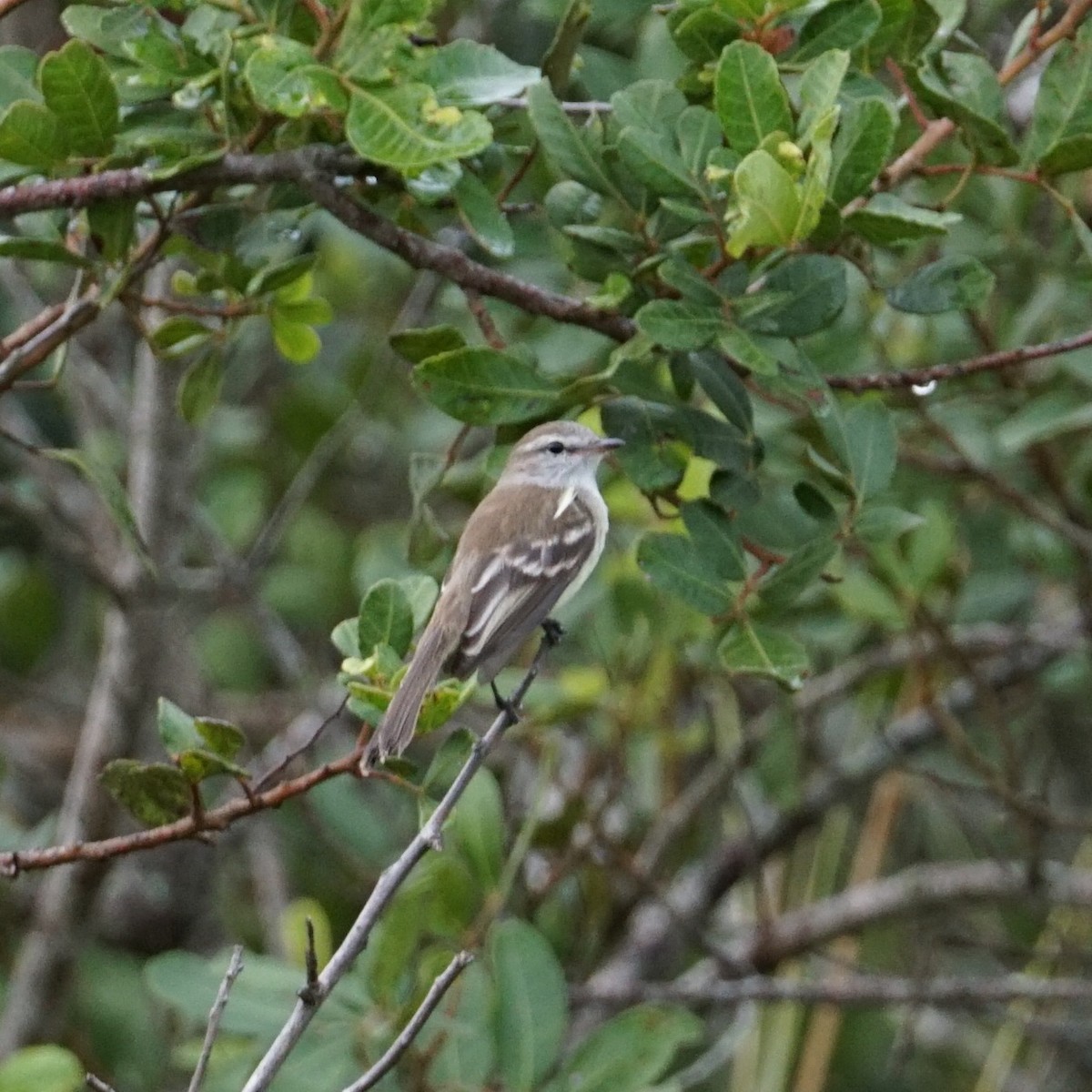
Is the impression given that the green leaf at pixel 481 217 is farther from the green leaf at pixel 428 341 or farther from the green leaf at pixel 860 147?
the green leaf at pixel 860 147

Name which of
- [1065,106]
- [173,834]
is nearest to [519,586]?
[173,834]

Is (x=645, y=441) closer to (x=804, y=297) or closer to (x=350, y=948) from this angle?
(x=804, y=297)

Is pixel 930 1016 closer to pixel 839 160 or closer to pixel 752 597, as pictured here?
pixel 752 597

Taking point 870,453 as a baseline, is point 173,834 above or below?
below

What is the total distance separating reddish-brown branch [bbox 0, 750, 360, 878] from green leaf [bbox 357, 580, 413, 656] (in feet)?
0.77

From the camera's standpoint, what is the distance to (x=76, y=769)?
494cm

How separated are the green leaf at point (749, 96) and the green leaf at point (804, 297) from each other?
233mm

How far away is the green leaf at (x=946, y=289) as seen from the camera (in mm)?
2945

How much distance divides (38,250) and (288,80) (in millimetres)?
590

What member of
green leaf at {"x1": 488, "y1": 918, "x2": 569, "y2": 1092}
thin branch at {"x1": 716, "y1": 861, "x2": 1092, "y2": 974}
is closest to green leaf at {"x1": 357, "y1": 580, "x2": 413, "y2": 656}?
green leaf at {"x1": 488, "y1": 918, "x2": 569, "y2": 1092}

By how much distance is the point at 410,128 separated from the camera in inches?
104

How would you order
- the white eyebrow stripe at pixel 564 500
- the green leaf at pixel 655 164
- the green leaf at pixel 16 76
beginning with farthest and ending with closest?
the white eyebrow stripe at pixel 564 500
the green leaf at pixel 16 76
the green leaf at pixel 655 164

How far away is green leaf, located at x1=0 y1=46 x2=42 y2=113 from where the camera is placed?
3070 mm

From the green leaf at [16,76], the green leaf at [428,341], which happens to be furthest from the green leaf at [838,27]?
the green leaf at [16,76]
